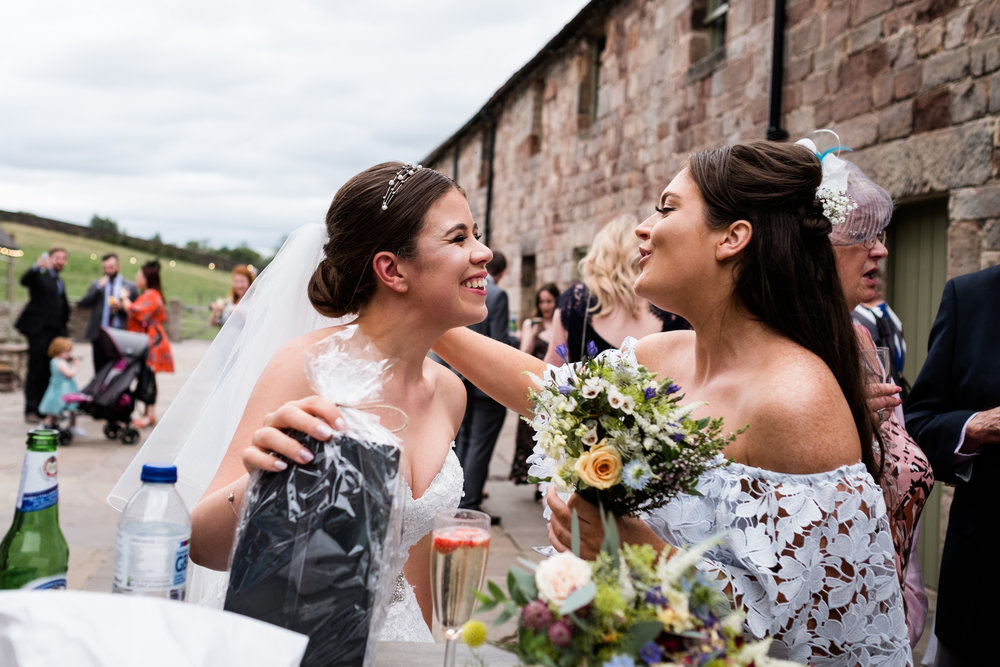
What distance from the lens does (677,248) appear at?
2.10 meters

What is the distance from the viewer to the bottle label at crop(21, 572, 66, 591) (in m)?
1.36

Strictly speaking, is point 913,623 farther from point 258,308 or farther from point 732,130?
point 732,130

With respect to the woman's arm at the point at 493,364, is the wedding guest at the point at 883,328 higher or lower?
higher

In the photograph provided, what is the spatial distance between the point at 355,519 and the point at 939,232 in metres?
5.48

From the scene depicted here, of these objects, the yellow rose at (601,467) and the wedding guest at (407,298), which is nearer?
the yellow rose at (601,467)

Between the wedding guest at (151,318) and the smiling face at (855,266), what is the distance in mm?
8841

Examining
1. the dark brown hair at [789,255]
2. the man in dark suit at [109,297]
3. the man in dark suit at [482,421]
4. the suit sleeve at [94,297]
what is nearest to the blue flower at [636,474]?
the dark brown hair at [789,255]

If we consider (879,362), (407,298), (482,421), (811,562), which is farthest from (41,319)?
(811,562)

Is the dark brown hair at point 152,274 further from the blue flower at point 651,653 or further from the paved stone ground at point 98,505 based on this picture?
the blue flower at point 651,653

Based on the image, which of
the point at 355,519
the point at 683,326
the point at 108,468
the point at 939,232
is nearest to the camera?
the point at 355,519

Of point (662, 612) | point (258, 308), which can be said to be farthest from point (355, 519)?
point (258, 308)

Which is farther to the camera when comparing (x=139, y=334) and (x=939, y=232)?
(x=139, y=334)

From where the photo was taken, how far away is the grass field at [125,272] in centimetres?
3017

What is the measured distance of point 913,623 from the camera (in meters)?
2.59
